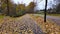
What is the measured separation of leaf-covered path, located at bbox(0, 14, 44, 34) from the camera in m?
2.44

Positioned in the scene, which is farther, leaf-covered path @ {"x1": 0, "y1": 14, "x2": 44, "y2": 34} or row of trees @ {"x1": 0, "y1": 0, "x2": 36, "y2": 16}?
row of trees @ {"x1": 0, "y1": 0, "x2": 36, "y2": 16}

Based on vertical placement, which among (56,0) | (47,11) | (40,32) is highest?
(56,0)

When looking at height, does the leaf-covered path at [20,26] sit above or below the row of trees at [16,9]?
below

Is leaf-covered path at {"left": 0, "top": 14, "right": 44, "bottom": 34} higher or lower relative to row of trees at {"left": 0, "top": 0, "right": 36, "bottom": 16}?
lower

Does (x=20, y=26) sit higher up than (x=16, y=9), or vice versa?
(x=16, y=9)

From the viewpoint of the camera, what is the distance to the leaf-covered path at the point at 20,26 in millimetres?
2438

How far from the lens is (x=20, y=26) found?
2.51m

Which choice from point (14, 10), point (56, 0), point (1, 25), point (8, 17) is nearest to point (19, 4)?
point (14, 10)

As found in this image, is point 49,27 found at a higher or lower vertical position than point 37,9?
lower

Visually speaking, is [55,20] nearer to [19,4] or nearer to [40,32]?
[40,32]

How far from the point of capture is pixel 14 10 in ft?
8.54

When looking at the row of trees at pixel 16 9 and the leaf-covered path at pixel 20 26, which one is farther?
the row of trees at pixel 16 9

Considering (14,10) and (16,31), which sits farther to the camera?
(14,10)

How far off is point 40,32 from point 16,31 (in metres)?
0.40
